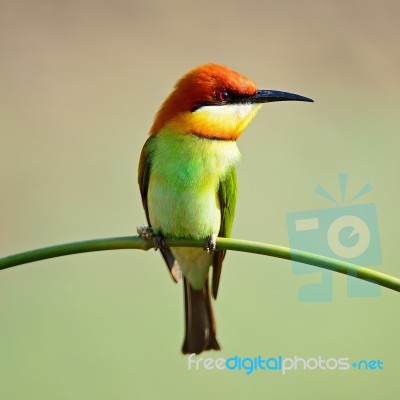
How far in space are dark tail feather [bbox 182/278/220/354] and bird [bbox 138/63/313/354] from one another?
9.3 inches

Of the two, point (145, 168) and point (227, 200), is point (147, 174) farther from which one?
point (227, 200)

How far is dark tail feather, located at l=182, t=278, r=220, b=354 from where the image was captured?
193cm

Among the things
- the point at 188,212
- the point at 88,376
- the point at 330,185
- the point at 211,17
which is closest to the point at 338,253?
the point at 188,212

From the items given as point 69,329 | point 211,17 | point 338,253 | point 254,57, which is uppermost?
point 211,17

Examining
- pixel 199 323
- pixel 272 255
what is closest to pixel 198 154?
pixel 199 323

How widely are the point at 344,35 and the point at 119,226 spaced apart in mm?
1092

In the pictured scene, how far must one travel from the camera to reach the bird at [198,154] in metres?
1.64

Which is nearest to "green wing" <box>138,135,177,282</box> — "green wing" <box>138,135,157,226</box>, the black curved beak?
"green wing" <box>138,135,157,226</box>

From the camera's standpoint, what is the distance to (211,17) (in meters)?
2.66

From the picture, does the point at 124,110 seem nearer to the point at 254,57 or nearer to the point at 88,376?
the point at 254,57

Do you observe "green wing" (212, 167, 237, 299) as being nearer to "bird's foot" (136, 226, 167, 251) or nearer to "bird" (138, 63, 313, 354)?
"bird" (138, 63, 313, 354)

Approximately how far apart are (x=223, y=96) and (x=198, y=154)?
14cm

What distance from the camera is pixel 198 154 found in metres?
1.67

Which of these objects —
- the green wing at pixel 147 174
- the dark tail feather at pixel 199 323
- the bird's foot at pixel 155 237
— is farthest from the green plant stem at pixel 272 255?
the dark tail feather at pixel 199 323
